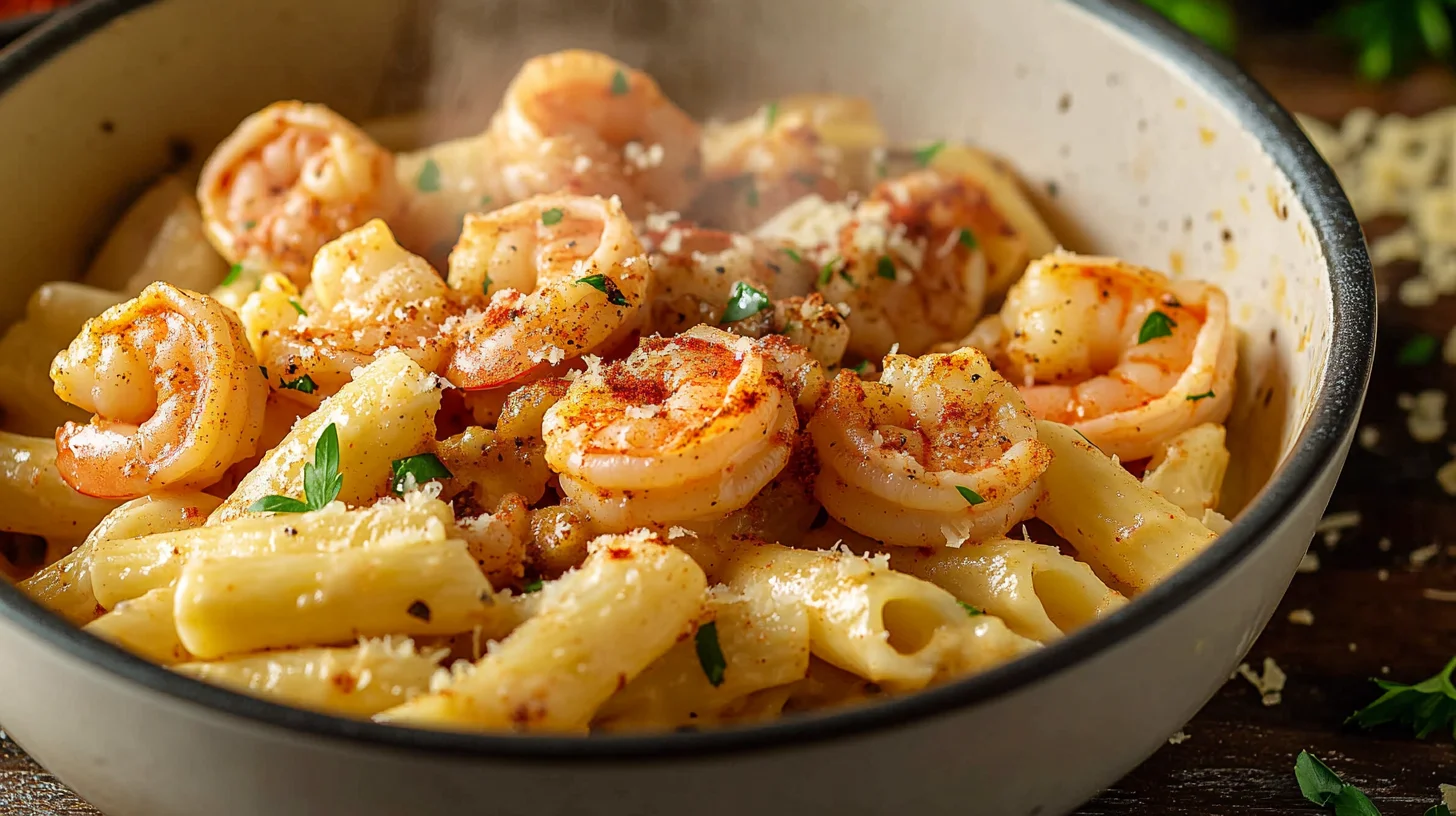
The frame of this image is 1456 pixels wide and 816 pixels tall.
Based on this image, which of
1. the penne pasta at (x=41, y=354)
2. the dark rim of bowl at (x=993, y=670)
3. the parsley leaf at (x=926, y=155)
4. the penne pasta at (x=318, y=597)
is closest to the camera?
the dark rim of bowl at (x=993, y=670)

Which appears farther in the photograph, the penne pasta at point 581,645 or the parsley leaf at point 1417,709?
the parsley leaf at point 1417,709

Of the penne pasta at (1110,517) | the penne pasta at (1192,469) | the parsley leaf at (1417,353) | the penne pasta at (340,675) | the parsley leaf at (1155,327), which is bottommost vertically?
the parsley leaf at (1417,353)

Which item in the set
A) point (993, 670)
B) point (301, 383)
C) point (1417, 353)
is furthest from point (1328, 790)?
point (301, 383)

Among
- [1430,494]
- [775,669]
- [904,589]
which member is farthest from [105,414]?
[1430,494]

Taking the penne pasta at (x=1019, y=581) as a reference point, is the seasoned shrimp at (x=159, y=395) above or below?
above

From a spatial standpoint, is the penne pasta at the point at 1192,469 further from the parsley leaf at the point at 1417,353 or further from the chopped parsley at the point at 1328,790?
the parsley leaf at the point at 1417,353

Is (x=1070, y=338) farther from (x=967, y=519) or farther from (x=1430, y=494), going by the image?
(x=1430, y=494)

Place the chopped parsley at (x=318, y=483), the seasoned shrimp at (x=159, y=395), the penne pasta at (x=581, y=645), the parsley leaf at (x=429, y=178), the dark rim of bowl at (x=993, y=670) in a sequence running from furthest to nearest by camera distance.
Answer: the parsley leaf at (x=429, y=178) < the seasoned shrimp at (x=159, y=395) < the chopped parsley at (x=318, y=483) < the penne pasta at (x=581, y=645) < the dark rim of bowl at (x=993, y=670)

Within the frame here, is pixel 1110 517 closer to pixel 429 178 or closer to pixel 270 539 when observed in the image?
pixel 270 539

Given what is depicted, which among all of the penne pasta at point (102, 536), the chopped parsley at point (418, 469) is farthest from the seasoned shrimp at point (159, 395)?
the chopped parsley at point (418, 469)
